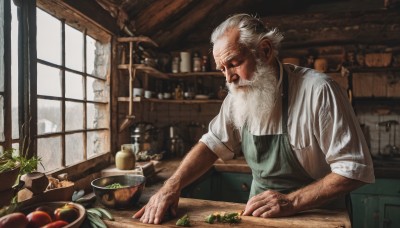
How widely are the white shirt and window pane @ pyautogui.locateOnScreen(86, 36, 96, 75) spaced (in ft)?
5.59

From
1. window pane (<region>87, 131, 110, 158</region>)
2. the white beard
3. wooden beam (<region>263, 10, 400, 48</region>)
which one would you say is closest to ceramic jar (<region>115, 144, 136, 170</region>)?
window pane (<region>87, 131, 110, 158</region>)

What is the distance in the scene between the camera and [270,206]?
1347mm

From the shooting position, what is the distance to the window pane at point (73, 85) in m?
2.43

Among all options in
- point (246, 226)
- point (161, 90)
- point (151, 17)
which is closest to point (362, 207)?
point (246, 226)

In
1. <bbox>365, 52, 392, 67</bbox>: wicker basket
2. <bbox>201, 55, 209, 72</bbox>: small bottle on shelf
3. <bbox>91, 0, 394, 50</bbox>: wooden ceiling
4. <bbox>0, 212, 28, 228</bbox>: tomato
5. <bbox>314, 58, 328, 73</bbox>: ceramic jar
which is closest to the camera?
<bbox>0, 212, 28, 228</bbox>: tomato

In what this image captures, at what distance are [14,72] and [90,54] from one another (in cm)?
116

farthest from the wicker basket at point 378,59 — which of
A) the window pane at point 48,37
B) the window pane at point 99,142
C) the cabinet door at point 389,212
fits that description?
the window pane at point 48,37

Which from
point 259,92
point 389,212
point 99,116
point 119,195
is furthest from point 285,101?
point 389,212

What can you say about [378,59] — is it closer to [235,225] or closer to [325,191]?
[325,191]

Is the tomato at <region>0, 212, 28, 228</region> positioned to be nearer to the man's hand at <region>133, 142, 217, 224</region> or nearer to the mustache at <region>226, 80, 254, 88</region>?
the man's hand at <region>133, 142, 217, 224</region>

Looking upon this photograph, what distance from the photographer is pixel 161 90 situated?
4125 mm

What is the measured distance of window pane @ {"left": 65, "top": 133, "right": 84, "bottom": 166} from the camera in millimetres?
2464

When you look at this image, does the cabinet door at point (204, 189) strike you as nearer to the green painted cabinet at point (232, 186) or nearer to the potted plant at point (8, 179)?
the green painted cabinet at point (232, 186)

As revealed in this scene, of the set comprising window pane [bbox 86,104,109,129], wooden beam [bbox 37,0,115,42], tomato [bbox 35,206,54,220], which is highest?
wooden beam [bbox 37,0,115,42]
